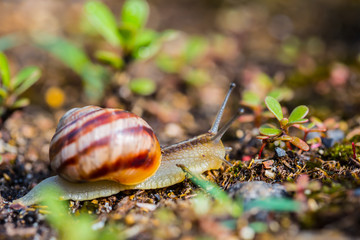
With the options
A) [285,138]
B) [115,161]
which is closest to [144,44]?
[115,161]

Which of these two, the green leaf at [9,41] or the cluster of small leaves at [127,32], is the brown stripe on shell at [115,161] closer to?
the cluster of small leaves at [127,32]

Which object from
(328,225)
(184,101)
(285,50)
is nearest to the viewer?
(328,225)

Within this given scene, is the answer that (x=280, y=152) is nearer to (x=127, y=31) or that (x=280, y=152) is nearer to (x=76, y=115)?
(x=76, y=115)

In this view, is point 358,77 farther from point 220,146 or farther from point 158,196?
point 158,196

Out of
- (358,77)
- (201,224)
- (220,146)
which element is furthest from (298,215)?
(358,77)

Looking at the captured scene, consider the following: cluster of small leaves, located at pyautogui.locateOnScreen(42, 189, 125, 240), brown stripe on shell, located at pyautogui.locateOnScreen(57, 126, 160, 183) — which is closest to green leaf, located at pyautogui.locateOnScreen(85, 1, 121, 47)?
brown stripe on shell, located at pyautogui.locateOnScreen(57, 126, 160, 183)

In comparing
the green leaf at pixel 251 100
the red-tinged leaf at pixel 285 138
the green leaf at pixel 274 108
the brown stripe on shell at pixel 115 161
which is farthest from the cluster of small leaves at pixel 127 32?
the red-tinged leaf at pixel 285 138

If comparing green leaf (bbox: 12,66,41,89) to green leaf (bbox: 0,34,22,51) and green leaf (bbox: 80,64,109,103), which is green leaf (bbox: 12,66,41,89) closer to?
green leaf (bbox: 80,64,109,103)
